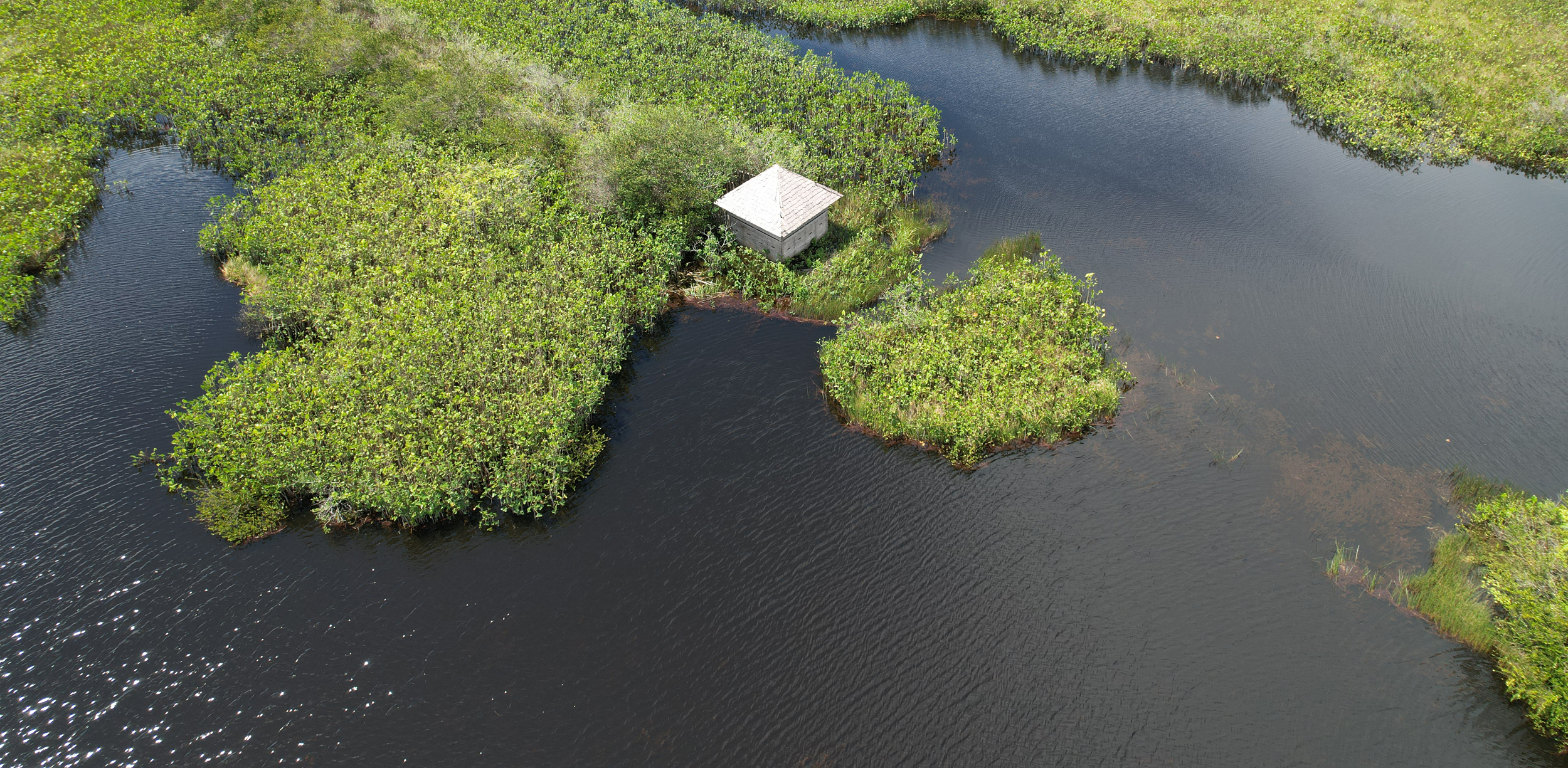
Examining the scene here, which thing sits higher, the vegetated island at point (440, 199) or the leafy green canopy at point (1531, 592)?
the vegetated island at point (440, 199)

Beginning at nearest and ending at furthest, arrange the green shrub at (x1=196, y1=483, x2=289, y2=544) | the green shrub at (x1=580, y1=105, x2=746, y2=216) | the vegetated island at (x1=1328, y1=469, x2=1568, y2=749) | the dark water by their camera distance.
Result: the vegetated island at (x1=1328, y1=469, x2=1568, y2=749)
the dark water
the green shrub at (x1=196, y1=483, x2=289, y2=544)
the green shrub at (x1=580, y1=105, x2=746, y2=216)

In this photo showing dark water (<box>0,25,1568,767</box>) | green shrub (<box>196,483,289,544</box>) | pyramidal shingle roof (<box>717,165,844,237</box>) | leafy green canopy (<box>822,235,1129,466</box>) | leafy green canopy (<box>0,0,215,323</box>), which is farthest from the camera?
leafy green canopy (<box>0,0,215,323</box>)

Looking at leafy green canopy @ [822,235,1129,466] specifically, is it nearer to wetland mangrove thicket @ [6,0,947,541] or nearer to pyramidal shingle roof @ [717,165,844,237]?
wetland mangrove thicket @ [6,0,947,541]

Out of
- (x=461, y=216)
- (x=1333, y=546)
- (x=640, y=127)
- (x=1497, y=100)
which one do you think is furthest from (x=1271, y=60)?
(x=461, y=216)

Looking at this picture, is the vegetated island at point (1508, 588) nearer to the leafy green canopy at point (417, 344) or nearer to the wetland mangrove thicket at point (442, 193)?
the wetland mangrove thicket at point (442, 193)

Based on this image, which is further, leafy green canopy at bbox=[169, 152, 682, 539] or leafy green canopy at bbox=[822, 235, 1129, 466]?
leafy green canopy at bbox=[822, 235, 1129, 466]

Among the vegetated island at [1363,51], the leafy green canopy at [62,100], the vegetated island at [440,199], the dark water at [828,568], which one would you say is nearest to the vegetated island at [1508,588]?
the dark water at [828,568]

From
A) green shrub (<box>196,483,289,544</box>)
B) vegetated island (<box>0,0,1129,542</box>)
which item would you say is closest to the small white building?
vegetated island (<box>0,0,1129,542</box>)
